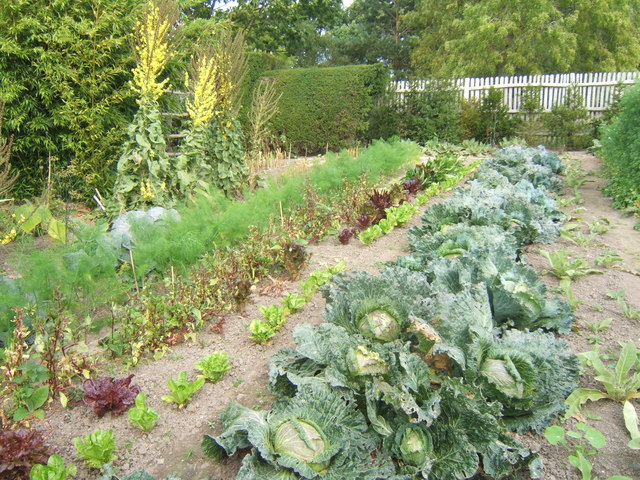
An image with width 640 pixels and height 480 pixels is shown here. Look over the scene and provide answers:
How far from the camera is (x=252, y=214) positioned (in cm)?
435

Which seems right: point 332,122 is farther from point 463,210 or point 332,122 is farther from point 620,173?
point 463,210

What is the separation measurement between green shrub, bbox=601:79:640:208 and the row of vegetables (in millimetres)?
4421

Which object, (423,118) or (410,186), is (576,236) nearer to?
(410,186)

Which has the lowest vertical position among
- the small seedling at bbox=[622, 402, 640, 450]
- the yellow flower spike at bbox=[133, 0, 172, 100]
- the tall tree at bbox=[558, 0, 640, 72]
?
the small seedling at bbox=[622, 402, 640, 450]

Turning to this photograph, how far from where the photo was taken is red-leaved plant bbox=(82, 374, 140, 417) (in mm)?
2287

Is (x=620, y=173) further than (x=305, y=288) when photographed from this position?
Yes

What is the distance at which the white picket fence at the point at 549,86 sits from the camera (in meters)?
13.9

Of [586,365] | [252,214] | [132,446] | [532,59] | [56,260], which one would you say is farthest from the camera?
[532,59]

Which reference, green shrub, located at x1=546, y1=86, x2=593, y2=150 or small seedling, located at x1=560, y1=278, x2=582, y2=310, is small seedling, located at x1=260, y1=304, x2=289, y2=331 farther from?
green shrub, located at x1=546, y1=86, x2=593, y2=150

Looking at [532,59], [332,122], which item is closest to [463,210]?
[332,122]

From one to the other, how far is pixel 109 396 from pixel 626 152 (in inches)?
275

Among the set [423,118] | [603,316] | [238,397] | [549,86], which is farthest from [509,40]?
[238,397]

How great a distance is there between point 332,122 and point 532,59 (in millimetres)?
12511

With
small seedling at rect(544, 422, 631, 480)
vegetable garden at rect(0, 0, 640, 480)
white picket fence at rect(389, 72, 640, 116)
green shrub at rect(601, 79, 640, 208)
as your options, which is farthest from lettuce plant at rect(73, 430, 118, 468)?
white picket fence at rect(389, 72, 640, 116)
